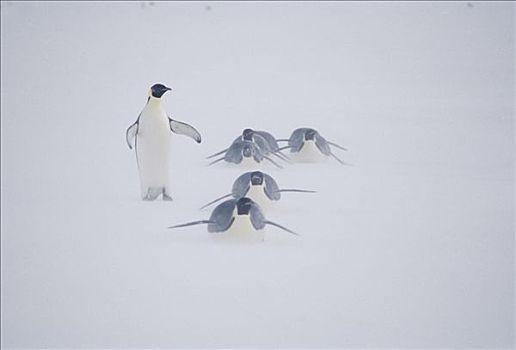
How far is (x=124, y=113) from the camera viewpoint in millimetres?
4238

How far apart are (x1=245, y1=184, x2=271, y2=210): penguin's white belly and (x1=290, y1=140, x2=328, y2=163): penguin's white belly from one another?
71 cm

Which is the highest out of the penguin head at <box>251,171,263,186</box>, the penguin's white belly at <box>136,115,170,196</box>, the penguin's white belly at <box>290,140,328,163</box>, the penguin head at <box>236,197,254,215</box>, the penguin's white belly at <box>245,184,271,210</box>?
the penguin's white belly at <box>290,140,328,163</box>

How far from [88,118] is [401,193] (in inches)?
70.0

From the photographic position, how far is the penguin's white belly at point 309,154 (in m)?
3.44

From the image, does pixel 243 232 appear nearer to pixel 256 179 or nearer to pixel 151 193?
pixel 256 179

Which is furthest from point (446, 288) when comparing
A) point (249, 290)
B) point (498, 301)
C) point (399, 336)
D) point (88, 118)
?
point (88, 118)

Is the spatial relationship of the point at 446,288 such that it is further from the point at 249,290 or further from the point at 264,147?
the point at 264,147

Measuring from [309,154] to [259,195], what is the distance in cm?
76

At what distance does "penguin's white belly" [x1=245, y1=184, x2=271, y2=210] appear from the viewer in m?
2.70

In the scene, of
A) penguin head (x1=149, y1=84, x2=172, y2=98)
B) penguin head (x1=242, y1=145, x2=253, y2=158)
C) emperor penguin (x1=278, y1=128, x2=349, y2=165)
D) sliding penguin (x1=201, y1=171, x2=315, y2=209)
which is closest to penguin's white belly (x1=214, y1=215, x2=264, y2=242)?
sliding penguin (x1=201, y1=171, x2=315, y2=209)

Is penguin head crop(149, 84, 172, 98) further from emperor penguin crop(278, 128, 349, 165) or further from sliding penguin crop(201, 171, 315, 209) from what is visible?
emperor penguin crop(278, 128, 349, 165)

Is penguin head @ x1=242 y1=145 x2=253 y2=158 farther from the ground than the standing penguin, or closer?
farther from the ground

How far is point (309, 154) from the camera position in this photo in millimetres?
3438

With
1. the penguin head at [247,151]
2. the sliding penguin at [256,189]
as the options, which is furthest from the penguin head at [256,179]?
the penguin head at [247,151]
